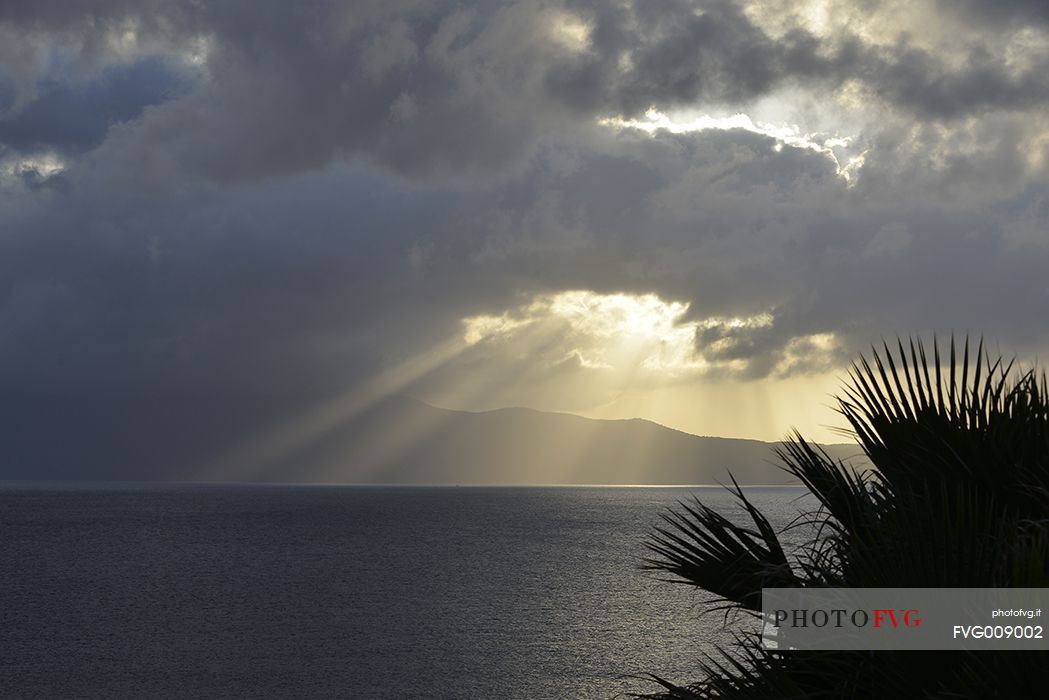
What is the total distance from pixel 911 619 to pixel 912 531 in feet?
1.30

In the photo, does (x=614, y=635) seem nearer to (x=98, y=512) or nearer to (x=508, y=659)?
(x=508, y=659)

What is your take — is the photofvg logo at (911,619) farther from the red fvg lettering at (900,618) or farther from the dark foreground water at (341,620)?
the dark foreground water at (341,620)

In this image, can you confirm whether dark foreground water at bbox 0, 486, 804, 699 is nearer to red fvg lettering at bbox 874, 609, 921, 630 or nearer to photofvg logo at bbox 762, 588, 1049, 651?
photofvg logo at bbox 762, 588, 1049, 651

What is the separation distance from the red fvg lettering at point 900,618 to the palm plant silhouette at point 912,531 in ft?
0.44

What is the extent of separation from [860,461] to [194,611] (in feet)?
186

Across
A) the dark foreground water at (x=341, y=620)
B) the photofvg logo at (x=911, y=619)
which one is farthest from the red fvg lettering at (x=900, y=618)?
the dark foreground water at (x=341, y=620)

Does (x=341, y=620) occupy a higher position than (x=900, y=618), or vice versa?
(x=900, y=618)

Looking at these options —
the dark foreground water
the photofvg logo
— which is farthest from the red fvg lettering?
the dark foreground water

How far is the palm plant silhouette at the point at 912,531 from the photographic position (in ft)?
13.4

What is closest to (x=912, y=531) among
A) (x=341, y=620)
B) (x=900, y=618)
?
(x=900, y=618)

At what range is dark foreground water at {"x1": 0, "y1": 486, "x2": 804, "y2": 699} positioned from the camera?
36.5 meters

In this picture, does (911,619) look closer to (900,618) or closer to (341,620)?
(900,618)

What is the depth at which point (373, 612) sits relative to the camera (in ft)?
180

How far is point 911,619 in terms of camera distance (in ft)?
13.1
